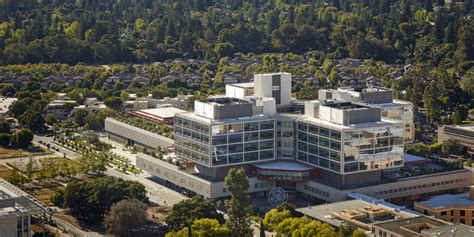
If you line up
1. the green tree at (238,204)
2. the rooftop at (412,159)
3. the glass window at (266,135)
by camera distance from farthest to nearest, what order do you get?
the rooftop at (412,159)
the glass window at (266,135)
the green tree at (238,204)

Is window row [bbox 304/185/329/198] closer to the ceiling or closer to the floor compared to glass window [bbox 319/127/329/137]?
closer to the floor

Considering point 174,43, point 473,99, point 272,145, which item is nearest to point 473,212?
point 272,145

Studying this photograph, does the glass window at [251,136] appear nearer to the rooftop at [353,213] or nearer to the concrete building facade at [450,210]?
the rooftop at [353,213]

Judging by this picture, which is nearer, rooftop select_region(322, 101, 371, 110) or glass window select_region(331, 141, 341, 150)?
glass window select_region(331, 141, 341, 150)

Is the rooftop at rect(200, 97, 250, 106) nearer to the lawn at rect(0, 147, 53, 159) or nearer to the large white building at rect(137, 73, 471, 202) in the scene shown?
the large white building at rect(137, 73, 471, 202)

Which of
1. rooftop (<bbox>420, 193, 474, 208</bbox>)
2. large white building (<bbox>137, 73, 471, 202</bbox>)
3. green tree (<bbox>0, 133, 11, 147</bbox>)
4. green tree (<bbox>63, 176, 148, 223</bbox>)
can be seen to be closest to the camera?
rooftop (<bbox>420, 193, 474, 208</bbox>)

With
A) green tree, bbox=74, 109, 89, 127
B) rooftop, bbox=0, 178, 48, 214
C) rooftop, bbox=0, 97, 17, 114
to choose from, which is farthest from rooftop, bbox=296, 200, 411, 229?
rooftop, bbox=0, 97, 17, 114

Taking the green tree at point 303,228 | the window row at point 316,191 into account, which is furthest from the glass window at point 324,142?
the green tree at point 303,228
